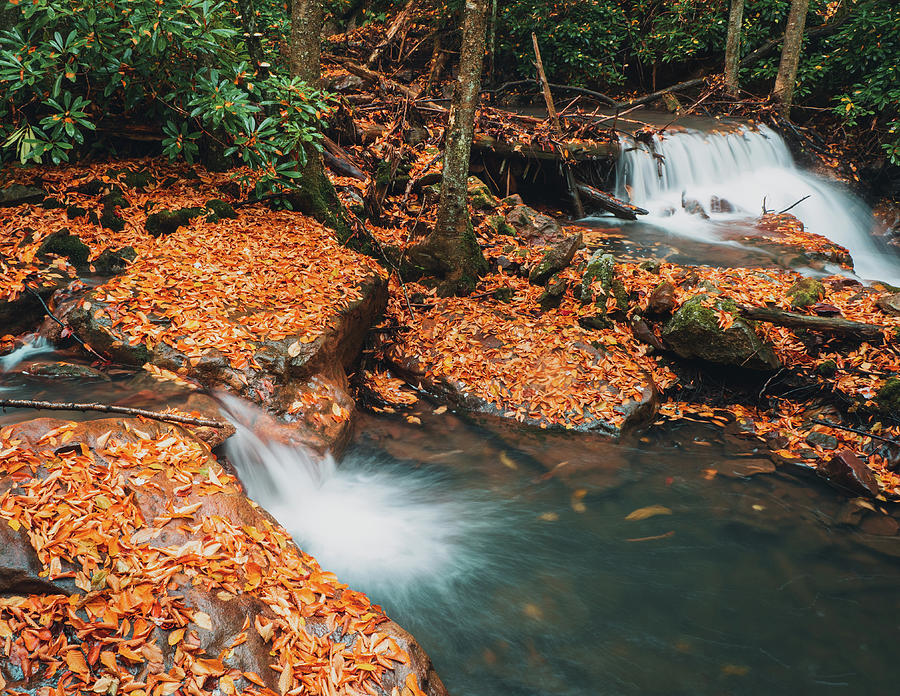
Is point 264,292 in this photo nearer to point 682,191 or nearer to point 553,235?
point 553,235

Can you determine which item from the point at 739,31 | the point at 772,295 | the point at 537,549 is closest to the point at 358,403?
the point at 537,549

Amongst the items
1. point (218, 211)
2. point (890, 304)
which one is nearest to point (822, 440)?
point (890, 304)

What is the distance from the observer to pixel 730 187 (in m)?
11.4

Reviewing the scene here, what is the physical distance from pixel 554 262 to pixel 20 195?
6500 millimetres

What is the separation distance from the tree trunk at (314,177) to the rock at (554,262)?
7.56ft

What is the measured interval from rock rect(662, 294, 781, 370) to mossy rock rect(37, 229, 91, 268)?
643cm

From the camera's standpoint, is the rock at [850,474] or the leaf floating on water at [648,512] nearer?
the leaf floating on water at [648,512]

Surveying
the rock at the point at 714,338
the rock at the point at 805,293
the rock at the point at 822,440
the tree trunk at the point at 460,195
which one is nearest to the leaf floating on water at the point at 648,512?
the rock at the point at 822,440

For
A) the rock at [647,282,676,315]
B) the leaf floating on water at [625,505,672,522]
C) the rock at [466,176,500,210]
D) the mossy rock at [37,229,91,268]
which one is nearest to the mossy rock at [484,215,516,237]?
the rock at [466,176,500,210]

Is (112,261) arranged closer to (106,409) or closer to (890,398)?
(106,409)

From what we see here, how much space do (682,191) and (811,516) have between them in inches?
321

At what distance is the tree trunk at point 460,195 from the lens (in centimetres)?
607

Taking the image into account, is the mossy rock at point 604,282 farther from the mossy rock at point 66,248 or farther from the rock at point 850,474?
the mossy rock at point 66,248

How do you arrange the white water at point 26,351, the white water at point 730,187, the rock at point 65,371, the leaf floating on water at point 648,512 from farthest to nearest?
the white water at point 730,187 < the white water at point 26,351 < the leaf floating on water at point 648,512 < the rock at point 65,371
